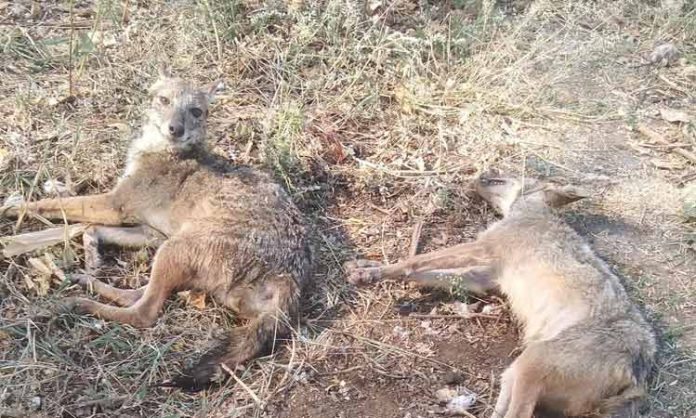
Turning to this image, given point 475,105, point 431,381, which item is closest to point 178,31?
point 475,105

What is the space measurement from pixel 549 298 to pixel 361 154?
2046 millimetres

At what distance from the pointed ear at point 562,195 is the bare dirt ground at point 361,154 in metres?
0.31

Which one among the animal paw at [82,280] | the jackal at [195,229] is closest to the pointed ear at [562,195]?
the jackal at [195,229]

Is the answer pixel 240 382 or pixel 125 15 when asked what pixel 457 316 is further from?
pixel 125 15

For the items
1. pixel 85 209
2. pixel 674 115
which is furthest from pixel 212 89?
pixel 674 115

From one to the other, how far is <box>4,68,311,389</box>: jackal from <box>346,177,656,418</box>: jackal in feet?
2.01

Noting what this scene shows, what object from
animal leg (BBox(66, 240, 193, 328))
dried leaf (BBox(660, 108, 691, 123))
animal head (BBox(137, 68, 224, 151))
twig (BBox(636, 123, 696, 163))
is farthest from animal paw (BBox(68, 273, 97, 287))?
dried leaf (BBox(660, 108, 691, 123))

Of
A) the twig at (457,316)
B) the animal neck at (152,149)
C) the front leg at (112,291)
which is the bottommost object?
the twig at (457,316)

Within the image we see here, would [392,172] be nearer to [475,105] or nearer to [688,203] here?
[475,105]

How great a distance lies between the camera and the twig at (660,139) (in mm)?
6590

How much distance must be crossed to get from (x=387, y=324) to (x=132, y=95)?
2.94 m

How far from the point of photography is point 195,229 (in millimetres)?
4844

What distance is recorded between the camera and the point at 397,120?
6570 mm

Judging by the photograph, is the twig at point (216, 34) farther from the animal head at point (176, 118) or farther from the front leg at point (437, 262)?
the front leg at point (437, 262)
